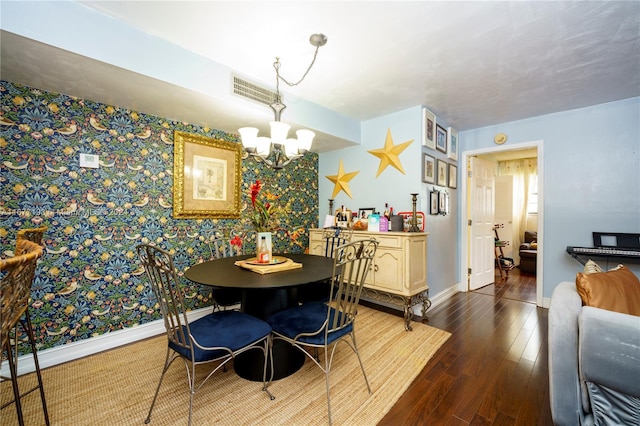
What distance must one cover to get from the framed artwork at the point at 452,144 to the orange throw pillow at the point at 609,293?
2.60 metres

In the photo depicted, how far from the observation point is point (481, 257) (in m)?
4.18

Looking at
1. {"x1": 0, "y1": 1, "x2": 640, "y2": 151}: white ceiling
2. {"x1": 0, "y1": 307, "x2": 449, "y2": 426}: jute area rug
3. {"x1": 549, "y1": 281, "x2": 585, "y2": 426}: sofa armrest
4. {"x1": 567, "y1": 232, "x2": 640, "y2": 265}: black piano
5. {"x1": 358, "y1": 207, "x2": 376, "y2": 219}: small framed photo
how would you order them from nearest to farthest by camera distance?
1. {"x1": 549, "y1": 281, "x2": 585, "y2": 426}: sofa armrest
2. {"x1": 0, "y1": 307, "x2": 449, "y2": 426}: jute area rug
3. {"x1": 0, "y1": 1, "x2": 640, "y2": 151}: white ceiling
4. {"x1": 567, "y1": 232, "x2": 640, "y2": 265}: black piano
5. {"x1": 358, "y1": 207, "x2": 376, "y2": 219}: small framed photo

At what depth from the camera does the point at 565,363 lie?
4.22ft

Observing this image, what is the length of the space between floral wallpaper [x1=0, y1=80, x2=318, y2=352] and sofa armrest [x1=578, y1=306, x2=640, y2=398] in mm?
2220

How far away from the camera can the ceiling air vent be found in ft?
7.72

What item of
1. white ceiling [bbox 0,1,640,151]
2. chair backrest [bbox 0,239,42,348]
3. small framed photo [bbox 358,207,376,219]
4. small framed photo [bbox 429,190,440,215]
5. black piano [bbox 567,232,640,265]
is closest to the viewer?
chair backrest [bbox 0,239,42,348]

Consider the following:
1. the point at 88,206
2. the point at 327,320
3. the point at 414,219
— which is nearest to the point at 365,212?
the point at 414,219

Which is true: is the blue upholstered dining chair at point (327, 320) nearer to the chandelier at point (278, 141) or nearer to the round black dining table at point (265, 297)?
the round black dining table at point (265, 297)

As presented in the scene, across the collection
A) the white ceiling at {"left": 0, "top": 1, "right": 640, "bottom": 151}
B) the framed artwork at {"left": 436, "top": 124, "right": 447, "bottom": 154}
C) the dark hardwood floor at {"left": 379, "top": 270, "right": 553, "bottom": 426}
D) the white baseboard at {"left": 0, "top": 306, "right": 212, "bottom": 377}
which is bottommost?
the dark hardwood floor at {"left": 379, "top": 270, "right": 553, "bottom": 426}

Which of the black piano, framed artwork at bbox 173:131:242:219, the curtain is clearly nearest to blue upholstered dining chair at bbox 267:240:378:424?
framed artwork at bbox 173:131:242:219

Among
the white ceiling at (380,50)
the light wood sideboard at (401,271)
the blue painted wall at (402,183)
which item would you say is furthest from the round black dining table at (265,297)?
the blue painted wall at (402,183)

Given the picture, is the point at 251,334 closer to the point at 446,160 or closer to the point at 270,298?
the point at 270,298

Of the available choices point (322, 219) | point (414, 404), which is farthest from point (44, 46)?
point (322, 219)

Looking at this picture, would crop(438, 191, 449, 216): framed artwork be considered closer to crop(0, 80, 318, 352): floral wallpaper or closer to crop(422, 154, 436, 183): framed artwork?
crop(422, 154, 436, 183): framed artwork
